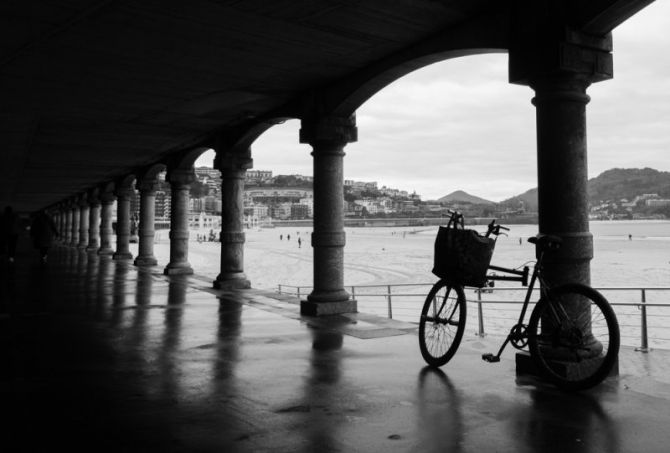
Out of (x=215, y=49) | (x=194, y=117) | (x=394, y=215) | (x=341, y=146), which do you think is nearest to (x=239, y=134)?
(x=194, y=117)

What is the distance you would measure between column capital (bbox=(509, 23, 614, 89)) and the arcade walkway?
2.41 m

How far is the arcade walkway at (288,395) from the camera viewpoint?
301 centimetres

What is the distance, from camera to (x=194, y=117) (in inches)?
395

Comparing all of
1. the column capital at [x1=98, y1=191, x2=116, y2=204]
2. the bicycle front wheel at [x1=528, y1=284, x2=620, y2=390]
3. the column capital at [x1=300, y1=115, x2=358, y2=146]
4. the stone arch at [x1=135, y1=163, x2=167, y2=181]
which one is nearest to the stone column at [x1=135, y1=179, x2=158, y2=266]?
the stone arch at [x1=135, y1=163, x2=167, y2=181]

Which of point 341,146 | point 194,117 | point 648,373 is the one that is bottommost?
point 648,373

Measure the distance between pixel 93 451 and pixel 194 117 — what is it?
7946 millimetres

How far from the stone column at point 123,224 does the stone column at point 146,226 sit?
316 centimetres

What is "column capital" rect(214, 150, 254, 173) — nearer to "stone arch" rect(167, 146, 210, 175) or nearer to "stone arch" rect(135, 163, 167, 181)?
"stone arch" rect(167, 146, 210, 175)

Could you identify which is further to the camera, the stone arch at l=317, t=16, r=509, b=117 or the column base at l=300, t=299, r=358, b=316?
the column base at l=300, t=299, r=358, b=316

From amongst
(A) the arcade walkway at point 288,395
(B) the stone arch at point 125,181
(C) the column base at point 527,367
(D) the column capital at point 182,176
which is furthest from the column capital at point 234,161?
(B) the stone arch at point 125,181

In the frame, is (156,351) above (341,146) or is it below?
below

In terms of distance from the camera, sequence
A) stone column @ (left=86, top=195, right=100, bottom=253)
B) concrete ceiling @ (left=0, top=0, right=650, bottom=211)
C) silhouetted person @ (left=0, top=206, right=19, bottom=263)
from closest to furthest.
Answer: concrete ceiling @ (left=0, top=0, right=650, bottom=211) < silhouetted person @ (left=0, top=206, right=19, bottom=263) < stone column @ (left=86, top=195, right=100, bottom=253)

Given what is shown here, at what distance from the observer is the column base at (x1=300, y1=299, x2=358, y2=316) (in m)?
7.61

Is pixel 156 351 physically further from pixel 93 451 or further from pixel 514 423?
pixel 514 423
